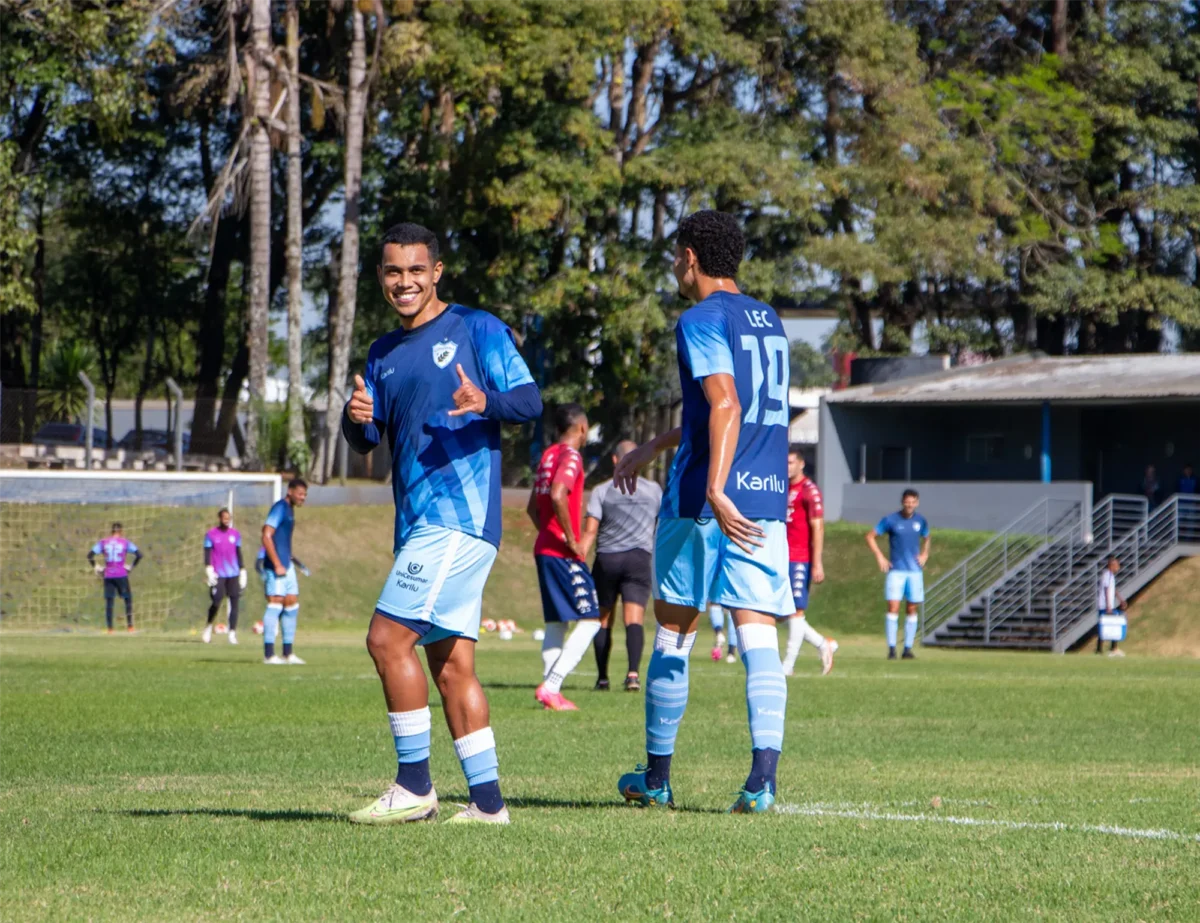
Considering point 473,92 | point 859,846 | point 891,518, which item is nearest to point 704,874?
point 859,846

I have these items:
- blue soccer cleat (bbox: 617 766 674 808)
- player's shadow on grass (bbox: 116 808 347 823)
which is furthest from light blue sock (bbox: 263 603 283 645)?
blue soccer cleat (bbox: 617 766 674 808)

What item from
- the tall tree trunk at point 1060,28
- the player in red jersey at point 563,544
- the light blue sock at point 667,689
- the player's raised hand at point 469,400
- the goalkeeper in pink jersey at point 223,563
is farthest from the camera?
the tall tree trunk at point 1060,28

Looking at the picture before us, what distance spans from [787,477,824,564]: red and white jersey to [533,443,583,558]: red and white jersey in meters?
3.85

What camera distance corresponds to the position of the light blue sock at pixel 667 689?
668cm

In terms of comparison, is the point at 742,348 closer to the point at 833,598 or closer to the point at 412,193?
the point at 833,598

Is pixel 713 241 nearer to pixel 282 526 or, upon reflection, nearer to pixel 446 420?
pixel 446 420

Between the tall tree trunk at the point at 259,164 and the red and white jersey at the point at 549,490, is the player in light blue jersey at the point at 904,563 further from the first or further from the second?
the tall tree trunk at the point at 259,164

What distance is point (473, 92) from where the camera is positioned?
40.6m

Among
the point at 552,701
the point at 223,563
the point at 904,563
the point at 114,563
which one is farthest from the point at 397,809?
the point at 114,563

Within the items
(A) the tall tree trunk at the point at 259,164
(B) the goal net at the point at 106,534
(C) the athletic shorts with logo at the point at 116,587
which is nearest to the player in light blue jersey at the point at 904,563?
(B) the goal net at the point at 106,534

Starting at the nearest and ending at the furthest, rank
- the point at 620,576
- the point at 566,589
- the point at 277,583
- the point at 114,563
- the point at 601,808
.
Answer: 1. the point at 601,808
2. the point at 566,589
3. the point at 620,576
4. the point at 277,583
5. the point at 114,563

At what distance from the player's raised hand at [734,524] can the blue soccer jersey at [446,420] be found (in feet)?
2.39

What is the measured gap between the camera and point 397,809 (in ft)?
19.7

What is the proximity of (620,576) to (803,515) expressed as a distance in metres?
3.21
